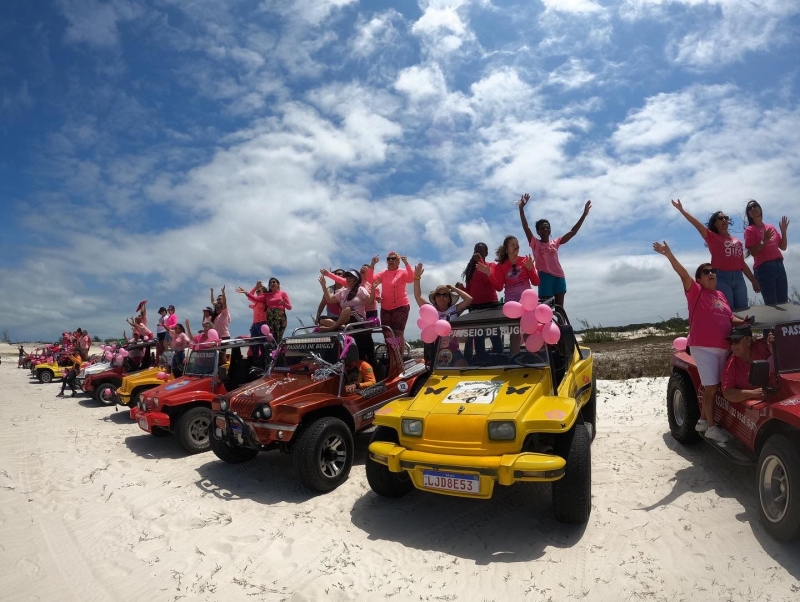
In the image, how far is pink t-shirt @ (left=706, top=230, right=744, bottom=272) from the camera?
631 cm

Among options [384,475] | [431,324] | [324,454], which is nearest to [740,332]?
[431,324]

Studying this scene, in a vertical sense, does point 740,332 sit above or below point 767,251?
below

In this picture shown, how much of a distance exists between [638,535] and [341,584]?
105 inches

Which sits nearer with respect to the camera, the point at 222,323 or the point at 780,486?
the point at 780,486

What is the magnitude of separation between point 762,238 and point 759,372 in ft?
11.3

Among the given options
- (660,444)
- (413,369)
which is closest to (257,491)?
(413,369)

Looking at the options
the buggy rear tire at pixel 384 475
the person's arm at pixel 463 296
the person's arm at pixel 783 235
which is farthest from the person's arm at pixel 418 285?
the person's arm at pixel 783 235

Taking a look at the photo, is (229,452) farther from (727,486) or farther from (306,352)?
(727,486)

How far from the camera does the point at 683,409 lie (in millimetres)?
6457

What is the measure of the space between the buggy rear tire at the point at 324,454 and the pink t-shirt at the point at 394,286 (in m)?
2.61

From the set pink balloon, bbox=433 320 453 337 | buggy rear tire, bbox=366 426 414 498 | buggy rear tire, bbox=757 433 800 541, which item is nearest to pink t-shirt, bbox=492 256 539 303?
pink balloon, bbox=433 320 453 337

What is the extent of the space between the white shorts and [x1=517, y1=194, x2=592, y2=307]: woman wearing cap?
233 cm

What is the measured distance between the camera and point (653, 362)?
13.9 meters

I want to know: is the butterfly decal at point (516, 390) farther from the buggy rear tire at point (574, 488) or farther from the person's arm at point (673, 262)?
the person's arm at point (673, 262)
